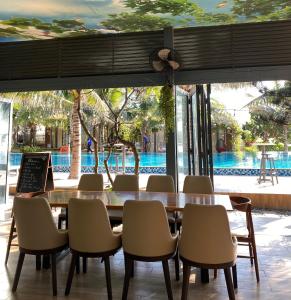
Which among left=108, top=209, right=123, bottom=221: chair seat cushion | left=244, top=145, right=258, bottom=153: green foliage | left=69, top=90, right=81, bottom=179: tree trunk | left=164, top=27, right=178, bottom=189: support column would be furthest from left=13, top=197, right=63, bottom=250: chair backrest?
left=244, top=145, right=258, bottom=153: green foliage

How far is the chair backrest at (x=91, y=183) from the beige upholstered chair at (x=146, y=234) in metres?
1.79

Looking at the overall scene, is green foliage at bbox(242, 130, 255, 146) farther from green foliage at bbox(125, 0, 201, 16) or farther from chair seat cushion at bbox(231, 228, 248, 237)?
green foliage at bbox(125, 0, 201, 16)

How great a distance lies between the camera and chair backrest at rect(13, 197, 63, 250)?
2.73 metres

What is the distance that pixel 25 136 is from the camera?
66.1ft

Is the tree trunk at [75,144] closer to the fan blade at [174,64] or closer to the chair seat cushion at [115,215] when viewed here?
the fan blade at [174,64]

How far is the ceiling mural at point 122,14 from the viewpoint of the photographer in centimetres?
378

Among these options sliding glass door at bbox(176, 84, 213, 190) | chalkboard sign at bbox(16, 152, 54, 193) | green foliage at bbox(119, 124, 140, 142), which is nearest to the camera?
chalkboard sign at bbox(16, 152, 54, 193)

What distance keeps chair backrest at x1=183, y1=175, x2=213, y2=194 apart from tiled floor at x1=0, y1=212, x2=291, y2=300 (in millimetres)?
944

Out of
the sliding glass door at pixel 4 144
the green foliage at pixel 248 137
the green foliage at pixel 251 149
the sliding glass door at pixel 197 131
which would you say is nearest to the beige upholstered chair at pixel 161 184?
the sliding glass door at pixel 197 131

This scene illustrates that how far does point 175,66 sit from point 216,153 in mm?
12882

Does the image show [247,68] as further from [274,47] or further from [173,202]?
[173,202]

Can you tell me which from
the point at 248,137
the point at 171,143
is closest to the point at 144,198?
the point at 171,143

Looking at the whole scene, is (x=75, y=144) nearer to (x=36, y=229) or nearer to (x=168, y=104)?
(x=168, y=104)

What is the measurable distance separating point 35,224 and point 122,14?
3.00 m
